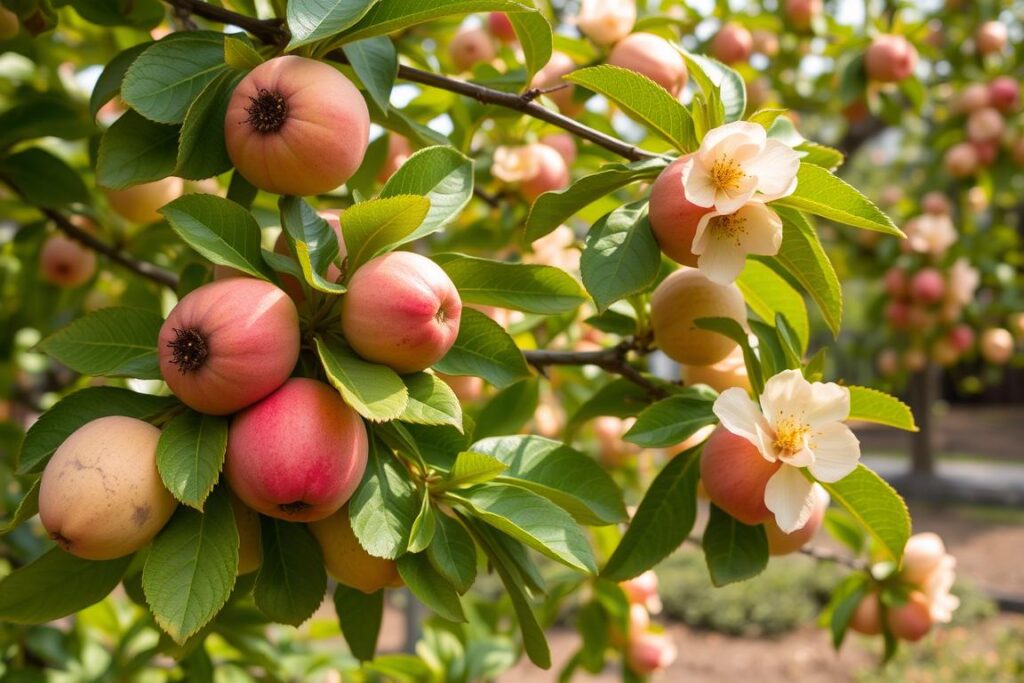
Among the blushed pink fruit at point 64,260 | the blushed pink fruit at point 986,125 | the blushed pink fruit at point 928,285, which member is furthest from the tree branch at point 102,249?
the blushed pink fruit at point 928,285

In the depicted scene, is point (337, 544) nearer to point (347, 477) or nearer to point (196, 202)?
point (347, 477)

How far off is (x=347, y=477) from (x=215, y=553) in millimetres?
114

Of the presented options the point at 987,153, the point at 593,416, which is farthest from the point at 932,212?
the point at 593,416

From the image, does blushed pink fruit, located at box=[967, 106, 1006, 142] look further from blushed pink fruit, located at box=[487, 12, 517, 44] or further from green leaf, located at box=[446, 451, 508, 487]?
green leaf, located at box=[446, 451, 508, 487]

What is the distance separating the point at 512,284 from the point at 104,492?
391 millimetres

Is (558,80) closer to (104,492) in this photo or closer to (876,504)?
(876,504)

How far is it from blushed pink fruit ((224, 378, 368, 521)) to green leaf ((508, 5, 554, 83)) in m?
0.46

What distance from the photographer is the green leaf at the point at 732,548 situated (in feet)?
3.14

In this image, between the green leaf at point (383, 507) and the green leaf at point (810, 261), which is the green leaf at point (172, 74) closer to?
the green leaf at point (383, 507)

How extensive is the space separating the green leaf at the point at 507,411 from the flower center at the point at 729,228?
0.50 metres

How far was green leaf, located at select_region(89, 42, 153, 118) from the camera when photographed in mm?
889

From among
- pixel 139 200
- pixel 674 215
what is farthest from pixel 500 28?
pixel 674 215

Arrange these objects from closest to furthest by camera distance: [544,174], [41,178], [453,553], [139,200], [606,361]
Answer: [453,553], [606,361], [41,178], [139,200], [544,174]

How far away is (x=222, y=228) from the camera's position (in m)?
0.75
